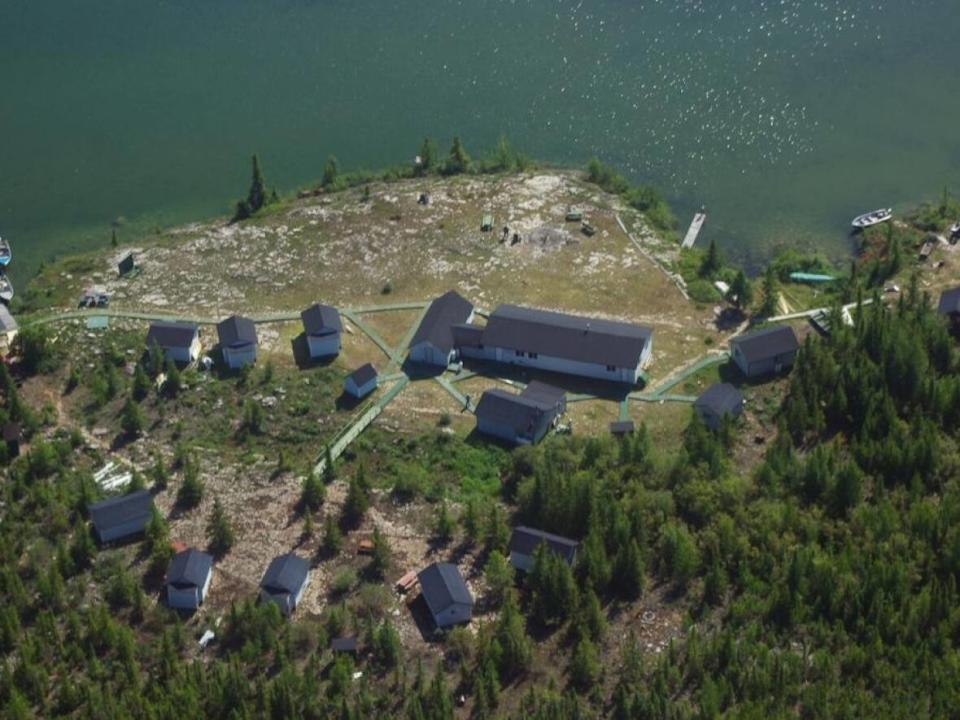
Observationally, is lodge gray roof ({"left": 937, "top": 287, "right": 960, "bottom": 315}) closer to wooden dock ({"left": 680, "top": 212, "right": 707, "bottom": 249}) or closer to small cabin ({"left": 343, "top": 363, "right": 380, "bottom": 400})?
wooden dock ({"left": 680, "top": 212, "right": 707, "bottom": 249})

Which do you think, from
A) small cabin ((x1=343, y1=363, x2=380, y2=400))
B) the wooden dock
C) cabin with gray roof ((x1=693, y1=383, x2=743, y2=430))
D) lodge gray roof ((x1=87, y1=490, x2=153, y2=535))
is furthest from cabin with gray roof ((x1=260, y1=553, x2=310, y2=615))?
the wooden dock

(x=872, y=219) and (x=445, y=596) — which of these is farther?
(x=872, y=219)

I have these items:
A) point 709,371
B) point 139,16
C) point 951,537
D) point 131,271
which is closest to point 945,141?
point 709,371

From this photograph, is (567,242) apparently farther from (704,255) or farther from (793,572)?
(793,572)

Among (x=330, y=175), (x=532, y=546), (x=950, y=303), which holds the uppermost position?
(x=330, y=175)

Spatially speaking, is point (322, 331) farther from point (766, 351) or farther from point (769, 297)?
point (769, 297)

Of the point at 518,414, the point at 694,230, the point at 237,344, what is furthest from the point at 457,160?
the point at 518,414
